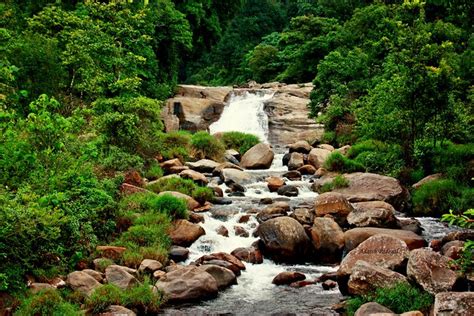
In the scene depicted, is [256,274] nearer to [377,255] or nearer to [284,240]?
[284,240]

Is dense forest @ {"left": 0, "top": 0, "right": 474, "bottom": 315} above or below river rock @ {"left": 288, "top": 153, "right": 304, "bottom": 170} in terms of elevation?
above

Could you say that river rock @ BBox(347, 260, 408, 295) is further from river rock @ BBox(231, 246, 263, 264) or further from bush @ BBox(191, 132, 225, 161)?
bush @ BBox(191, 132, 225, 161)

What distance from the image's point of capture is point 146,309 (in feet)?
31.0

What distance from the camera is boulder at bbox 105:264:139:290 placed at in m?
9.86

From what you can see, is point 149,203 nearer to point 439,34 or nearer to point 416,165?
point 416,165

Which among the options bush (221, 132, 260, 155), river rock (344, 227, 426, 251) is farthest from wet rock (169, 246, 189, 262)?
bush (221, 132, 260, 155)

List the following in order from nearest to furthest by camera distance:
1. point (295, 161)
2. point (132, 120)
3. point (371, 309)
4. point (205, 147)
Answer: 1. point (371, 309)
2. point (132, 120)
3. point (295, 161)
4. point (205, 147)

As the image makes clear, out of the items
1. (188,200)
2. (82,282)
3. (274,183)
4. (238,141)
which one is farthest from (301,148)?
(82,282)

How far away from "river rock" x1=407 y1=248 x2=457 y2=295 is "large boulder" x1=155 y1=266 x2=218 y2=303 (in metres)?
3.88

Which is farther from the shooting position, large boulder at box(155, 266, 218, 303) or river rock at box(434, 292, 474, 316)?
large boulder at box(155, 266, 218, 303)

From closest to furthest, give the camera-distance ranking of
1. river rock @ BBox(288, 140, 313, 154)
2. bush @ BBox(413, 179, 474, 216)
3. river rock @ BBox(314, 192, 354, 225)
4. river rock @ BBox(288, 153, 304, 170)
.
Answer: river rock @ BBox(314, 192, 354, 225), bush @ BBox(413, 179, 474, 216), river rock @ BBox(288, 153, 304, 170), river rock @ BBox(288, 140, 313, 154)

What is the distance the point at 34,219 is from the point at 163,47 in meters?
23.3

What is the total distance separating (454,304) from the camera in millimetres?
7793

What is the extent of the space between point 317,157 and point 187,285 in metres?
12.3
